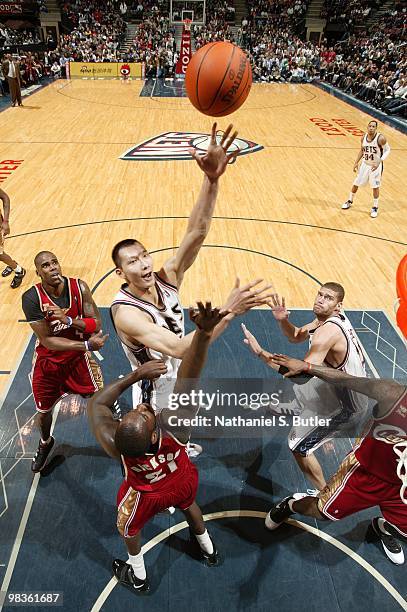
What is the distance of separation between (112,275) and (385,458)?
15.8ft

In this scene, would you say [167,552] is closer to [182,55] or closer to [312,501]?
[312,501]

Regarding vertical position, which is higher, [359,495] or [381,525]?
[359,495]

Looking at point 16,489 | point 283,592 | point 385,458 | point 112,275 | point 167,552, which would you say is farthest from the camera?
point 112,275

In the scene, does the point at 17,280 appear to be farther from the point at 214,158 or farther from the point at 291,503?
the point at 291,503

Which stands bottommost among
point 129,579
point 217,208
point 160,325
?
point 129,579

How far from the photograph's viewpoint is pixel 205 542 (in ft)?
10.3

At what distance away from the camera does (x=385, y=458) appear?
9.02 feet

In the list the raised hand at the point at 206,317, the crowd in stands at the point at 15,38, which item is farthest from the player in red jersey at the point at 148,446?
the crowd in stands at the point at 15,38

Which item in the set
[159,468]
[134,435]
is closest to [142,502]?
[159,468]

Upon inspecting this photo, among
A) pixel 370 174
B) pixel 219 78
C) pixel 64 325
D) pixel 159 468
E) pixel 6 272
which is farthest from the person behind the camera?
pixel 370 174

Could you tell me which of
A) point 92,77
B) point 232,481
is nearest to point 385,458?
point 232,481

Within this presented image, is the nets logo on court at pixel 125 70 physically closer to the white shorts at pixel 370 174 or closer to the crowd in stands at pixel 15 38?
the crowd in stands at pixel 15 38

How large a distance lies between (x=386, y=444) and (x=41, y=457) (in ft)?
9.05

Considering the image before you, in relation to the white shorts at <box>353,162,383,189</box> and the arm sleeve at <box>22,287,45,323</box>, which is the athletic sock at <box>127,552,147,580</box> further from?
the white shorts at <box>353,162,383,189</box>
